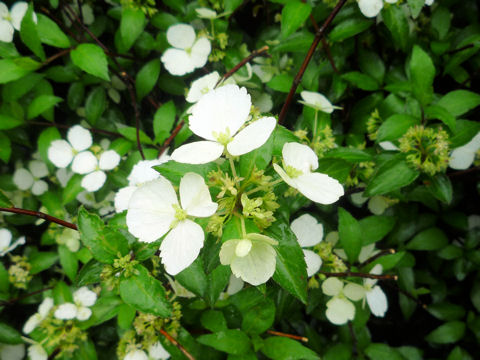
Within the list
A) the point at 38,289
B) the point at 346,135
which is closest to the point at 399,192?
the point at 346,135

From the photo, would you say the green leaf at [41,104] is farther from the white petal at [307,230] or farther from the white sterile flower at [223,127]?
the white petal at [307,230]

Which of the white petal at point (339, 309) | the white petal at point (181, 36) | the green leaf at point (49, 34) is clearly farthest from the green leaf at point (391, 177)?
the green leaf at point (49, 34)

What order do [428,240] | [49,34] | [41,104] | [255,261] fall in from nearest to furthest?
[255,261], [49,34], [41,104], [428,240]

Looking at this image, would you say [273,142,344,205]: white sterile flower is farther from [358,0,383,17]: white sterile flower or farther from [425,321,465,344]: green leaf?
[425,321,465,344]: green leaf

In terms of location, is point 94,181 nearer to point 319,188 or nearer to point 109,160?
point 109,160

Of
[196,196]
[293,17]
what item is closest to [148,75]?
[293,17]

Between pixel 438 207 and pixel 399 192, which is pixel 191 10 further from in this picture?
pixel 438 207

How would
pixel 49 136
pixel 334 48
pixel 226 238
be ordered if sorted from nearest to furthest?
pixel 226 238 < pixel 334 48 < pixel 49 136
